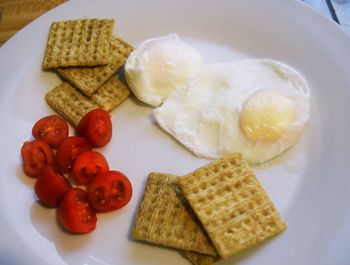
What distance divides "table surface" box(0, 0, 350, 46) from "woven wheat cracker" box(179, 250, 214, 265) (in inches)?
74.5

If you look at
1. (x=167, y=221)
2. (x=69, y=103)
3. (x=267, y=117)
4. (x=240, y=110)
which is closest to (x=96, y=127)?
(x=69, y=103)

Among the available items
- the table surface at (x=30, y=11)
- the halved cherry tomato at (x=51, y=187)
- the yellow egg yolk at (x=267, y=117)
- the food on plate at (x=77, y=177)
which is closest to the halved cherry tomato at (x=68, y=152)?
the food on plate at (x=77, y=177)

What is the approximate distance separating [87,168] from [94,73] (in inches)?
28.1

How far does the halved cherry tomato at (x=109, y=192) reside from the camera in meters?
1.85

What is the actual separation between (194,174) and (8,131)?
1130 millimetres

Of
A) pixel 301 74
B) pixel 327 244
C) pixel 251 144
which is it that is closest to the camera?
pixel 327 244

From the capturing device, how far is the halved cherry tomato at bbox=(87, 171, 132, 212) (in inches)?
72.9

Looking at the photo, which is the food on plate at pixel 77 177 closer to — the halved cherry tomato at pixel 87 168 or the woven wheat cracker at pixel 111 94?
the halved cherry tomato at pixel 87 168

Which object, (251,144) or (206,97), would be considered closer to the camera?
(251,144)

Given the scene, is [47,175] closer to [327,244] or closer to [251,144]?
[251,144]

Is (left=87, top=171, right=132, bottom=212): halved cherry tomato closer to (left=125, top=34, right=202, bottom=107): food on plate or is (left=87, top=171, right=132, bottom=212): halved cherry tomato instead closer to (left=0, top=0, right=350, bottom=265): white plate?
(left=0, top=0, right=350, bottom=265): white plate

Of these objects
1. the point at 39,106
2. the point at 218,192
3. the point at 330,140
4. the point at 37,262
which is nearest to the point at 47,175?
the point at 37,262

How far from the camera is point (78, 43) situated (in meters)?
2.52

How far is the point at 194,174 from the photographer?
184 centimetres
